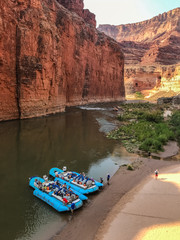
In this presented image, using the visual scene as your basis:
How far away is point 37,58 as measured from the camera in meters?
31.1

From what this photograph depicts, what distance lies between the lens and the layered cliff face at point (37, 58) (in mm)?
26938

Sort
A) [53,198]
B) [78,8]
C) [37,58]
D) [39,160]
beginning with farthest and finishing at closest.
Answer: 1. [78,8]
2. [37,58]
3. [39,160]
4. [53,198]

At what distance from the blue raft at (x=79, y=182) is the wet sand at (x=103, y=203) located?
432mm

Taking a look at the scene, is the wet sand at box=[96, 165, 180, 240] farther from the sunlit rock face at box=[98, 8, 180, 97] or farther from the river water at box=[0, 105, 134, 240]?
the sunlit rock face at box=[98, 8, 180, 97]

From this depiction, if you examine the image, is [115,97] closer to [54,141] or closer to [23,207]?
[54,141]

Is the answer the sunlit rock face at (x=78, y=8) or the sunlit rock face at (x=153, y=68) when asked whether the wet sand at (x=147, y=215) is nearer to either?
the sunlit rock face at (x=78, y=8)

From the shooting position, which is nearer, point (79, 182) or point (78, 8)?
point (79, 182)

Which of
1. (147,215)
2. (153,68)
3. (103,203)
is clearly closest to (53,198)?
(103,203)

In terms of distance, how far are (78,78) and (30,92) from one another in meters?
24.3

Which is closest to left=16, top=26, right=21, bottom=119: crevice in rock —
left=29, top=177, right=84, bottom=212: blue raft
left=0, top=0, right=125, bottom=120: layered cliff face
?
left=0, top=0, right=125, bottom=120: layered cliff face

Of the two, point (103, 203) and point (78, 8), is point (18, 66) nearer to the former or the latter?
point (103, 203)

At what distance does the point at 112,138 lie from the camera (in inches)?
898

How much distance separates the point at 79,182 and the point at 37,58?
81.2 feet

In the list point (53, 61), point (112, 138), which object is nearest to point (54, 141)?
point (112, 138)
